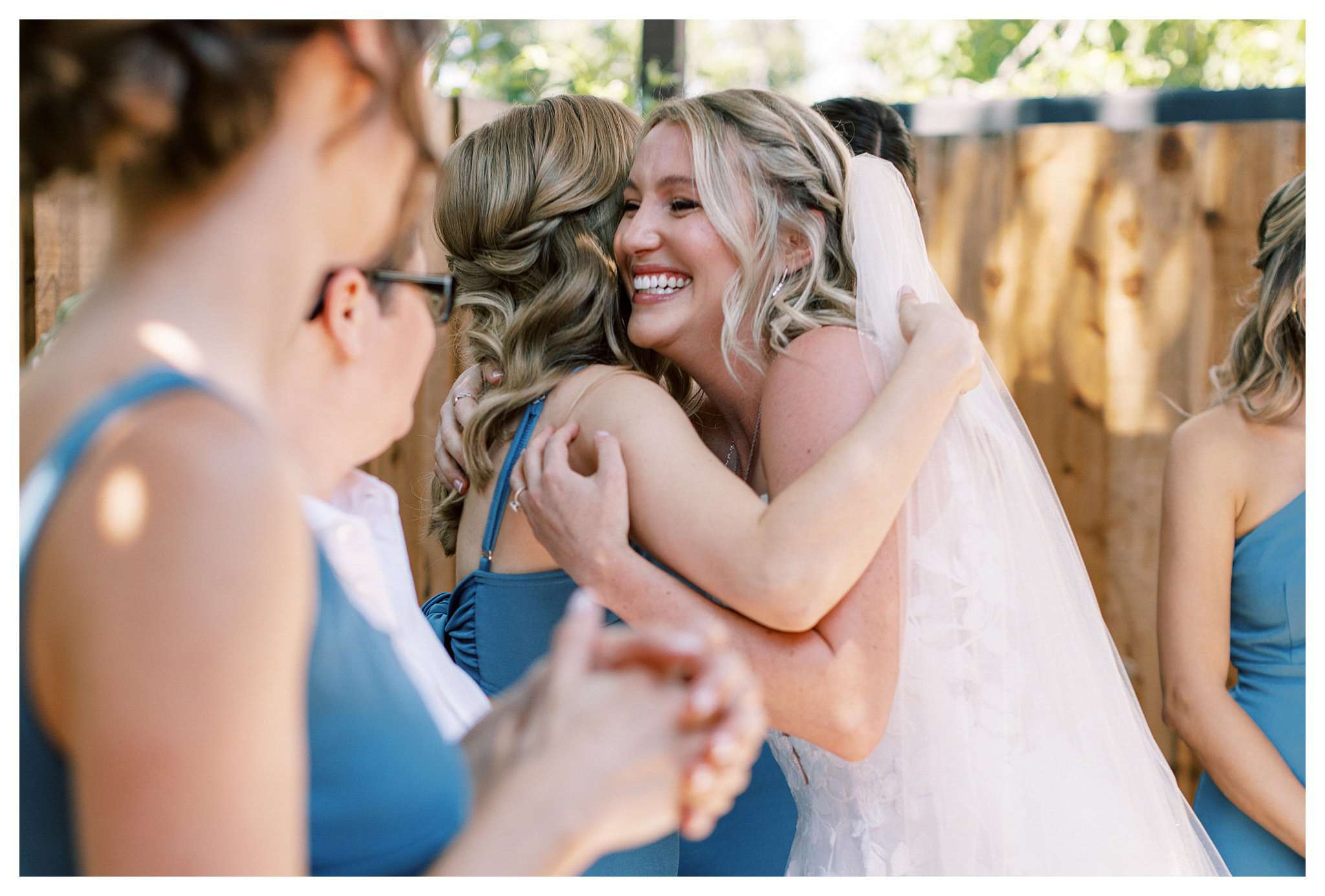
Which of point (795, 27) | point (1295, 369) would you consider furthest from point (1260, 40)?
point (1295, 369)

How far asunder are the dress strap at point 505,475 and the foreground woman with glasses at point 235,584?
894 mm

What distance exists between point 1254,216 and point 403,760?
3501 mm

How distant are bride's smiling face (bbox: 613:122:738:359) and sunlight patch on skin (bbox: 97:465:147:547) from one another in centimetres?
140

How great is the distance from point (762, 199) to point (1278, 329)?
4.18ft

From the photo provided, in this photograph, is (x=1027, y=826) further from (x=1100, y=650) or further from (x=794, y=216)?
(x=794, y=216)

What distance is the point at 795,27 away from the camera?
7.00 m

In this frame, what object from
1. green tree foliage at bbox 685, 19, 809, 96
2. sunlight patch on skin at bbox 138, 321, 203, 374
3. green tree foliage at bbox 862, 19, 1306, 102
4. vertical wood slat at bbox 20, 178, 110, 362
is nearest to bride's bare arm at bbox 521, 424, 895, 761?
sunlight patch on skin at bbox 138, 321, 203, 374

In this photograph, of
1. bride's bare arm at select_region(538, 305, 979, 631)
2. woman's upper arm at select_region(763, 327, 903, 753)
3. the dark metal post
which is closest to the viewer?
bride's bare arm at select_region(538, 305, 979, 631)

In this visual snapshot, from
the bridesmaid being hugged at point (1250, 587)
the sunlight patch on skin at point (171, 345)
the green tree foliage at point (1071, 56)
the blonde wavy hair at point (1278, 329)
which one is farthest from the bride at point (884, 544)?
the green tree foliage at point (1071, 56)

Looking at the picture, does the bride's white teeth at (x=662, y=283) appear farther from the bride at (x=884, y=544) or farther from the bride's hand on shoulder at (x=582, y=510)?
the bride's hand on shoulder at (x=582, y=510)

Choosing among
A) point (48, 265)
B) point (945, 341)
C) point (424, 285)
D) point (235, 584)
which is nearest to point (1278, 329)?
point (945, 341)

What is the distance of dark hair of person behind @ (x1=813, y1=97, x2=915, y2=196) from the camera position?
2879mm

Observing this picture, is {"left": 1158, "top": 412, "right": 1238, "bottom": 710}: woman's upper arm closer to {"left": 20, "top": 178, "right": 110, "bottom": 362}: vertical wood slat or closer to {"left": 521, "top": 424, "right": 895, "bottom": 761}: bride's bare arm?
{"left": 521, "top": 424, "right": 895, "bottom": 761}: bride's bare arm

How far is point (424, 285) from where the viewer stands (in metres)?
1.21
